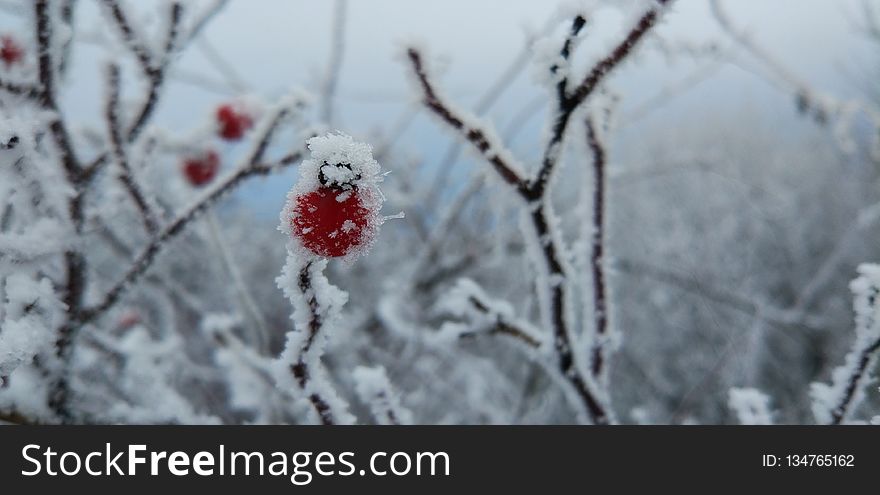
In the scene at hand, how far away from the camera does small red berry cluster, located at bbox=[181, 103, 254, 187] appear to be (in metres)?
1.38

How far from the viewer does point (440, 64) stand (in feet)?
2.39

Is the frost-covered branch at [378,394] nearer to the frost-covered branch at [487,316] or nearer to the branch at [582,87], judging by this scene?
the frost-covered branch at [487,316]

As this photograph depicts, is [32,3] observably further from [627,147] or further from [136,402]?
[627,147]

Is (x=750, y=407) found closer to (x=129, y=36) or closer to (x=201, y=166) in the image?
(x=129, y=36)

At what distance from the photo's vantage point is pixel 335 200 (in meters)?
0.43

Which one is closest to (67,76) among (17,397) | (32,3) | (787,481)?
(32,3)

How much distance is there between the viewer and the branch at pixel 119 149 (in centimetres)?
86

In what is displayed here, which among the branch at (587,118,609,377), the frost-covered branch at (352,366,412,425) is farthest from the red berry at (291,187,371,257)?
the branch at (587,118,609,377)

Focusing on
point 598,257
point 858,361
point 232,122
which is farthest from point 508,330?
point 232,122

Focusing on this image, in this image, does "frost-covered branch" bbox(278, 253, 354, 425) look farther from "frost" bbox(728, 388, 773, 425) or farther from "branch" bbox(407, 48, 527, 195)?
"frost" bbox(728, 388, 773, 425)

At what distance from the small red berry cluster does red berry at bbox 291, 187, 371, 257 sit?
1029 mm

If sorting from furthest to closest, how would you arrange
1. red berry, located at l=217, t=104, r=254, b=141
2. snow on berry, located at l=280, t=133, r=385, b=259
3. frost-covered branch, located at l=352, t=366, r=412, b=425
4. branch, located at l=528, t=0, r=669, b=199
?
red berry, located at l=217, t=104, r=254, b=141, frost-covered branch, located at l=352, t=366, r=412, b=425, branch, located at l=528, t=0, r=669, b=199, snow on berry, located at l=280, t=133, r=385, b=259

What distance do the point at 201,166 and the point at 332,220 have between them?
3.66 ft

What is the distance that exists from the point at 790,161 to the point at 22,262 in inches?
514
